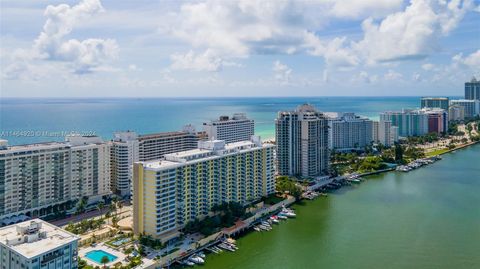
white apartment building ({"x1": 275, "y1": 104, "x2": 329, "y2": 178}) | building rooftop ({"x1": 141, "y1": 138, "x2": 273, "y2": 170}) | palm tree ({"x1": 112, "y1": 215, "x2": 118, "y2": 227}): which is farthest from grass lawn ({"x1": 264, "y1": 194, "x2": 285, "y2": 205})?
palm tree ({"x1": 112, "y1": 215, "x2": 118, "y2": 227})

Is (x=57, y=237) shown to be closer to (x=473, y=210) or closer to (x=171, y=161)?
(x=171, y=161)

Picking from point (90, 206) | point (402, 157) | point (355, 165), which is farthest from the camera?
point (402, 157)

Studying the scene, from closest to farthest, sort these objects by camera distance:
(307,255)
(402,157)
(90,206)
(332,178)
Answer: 1. (307,255)
2. (90,206)
3. (332,178)
4. (402,157)

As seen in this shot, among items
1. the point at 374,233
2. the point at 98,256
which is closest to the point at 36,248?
the point at 98,256

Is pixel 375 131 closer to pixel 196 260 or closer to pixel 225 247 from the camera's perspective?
pixel 225 247

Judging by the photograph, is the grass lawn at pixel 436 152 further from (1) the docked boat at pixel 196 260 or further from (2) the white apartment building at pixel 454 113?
(1) the docked boat at pixel 196 260

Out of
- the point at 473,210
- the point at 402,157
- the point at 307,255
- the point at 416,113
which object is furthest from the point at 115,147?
the point at 416,113
